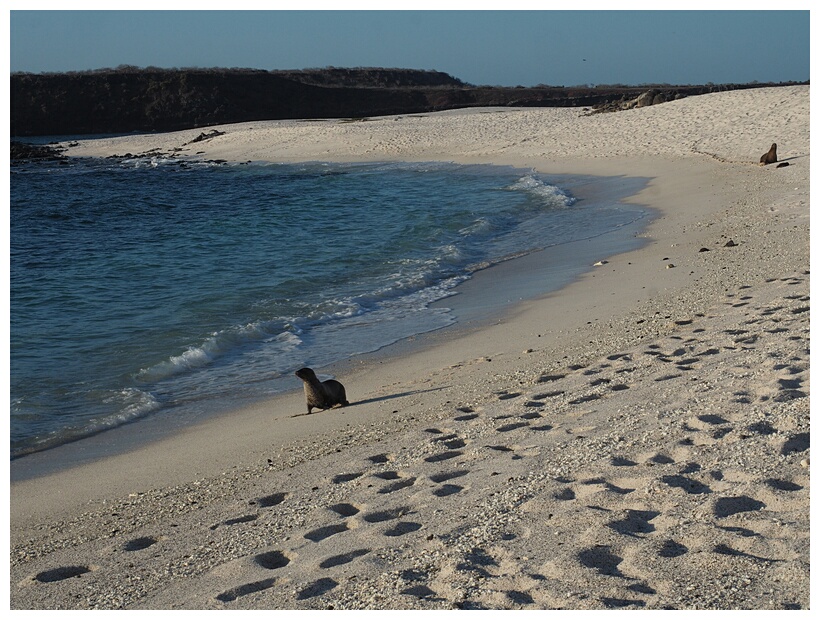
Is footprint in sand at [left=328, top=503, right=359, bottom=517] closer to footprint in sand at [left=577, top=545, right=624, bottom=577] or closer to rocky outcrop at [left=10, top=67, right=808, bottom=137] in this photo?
footprint in sand at [left=577, top=545, right=624, bottom=577]

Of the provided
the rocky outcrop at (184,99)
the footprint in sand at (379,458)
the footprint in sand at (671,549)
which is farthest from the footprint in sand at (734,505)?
the rocky outcrop at (184,99)

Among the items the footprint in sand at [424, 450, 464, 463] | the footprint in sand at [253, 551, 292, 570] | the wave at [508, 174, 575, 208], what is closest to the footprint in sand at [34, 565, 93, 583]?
the footprint in sand at [253, 551, 292, 570]

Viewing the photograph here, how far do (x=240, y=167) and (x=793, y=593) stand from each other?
31225mm

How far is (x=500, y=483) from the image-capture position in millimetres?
4277

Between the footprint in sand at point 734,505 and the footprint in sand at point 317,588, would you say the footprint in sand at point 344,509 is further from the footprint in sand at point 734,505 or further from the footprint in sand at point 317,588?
the footprint in sand at point 734,505

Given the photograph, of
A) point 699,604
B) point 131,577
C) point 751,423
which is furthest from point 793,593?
point 131,577

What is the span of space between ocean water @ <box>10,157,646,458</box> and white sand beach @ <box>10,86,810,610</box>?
42.1 inches

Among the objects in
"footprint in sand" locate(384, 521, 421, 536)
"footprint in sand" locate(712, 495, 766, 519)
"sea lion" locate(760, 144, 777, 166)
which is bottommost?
"footprint in sand" locate(384, 521, 421, 536)

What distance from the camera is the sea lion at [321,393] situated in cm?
647

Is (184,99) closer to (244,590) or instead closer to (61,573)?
(61,573)

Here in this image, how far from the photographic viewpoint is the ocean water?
7855 mm

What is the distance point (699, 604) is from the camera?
298cm

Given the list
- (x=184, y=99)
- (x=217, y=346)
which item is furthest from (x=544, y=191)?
(x=184, y=99)

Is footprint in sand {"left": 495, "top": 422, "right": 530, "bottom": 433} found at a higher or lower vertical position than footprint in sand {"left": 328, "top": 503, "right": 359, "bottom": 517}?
higher
